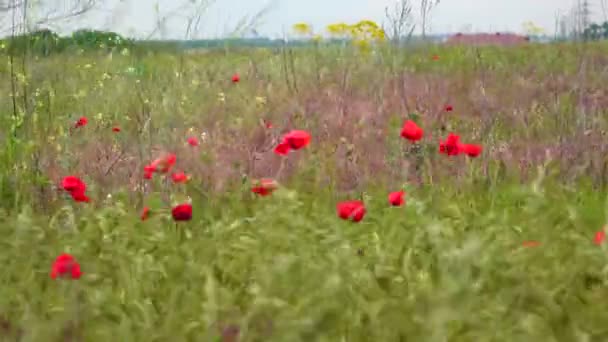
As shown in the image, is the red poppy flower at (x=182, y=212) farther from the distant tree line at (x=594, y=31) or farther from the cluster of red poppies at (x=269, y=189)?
the distant tree line at (x=594, y=31)

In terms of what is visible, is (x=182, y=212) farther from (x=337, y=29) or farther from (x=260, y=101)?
(x=337, y=29)

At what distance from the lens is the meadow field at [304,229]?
197 cm

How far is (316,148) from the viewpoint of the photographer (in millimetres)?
4594

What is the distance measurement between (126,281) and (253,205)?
101cm

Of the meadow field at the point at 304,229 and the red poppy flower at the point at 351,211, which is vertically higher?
the red poppy flower at the point at 351,211

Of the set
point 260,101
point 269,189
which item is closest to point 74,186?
point 269,189

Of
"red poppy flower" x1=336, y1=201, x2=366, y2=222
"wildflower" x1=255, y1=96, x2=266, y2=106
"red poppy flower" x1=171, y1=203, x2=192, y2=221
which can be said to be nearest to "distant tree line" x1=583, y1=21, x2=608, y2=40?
"red poppy flower" x1=336, y1=201, x2=366, y2=222

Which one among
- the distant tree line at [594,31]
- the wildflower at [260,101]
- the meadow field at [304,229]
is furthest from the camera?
the wildflower at [260,101]

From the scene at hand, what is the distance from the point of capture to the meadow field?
197cm

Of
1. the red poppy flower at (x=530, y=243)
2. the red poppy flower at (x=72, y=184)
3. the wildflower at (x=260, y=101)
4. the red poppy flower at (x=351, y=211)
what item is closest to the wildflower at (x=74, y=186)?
the red poppy flower at (x=72, y=184)

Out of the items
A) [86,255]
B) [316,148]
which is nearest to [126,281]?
[86,255]

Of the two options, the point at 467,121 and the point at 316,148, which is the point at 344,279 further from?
the point at 467,121

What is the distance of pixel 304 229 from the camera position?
260 cm

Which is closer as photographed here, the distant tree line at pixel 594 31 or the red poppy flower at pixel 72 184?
the red poppy flower at pixel 72 184
